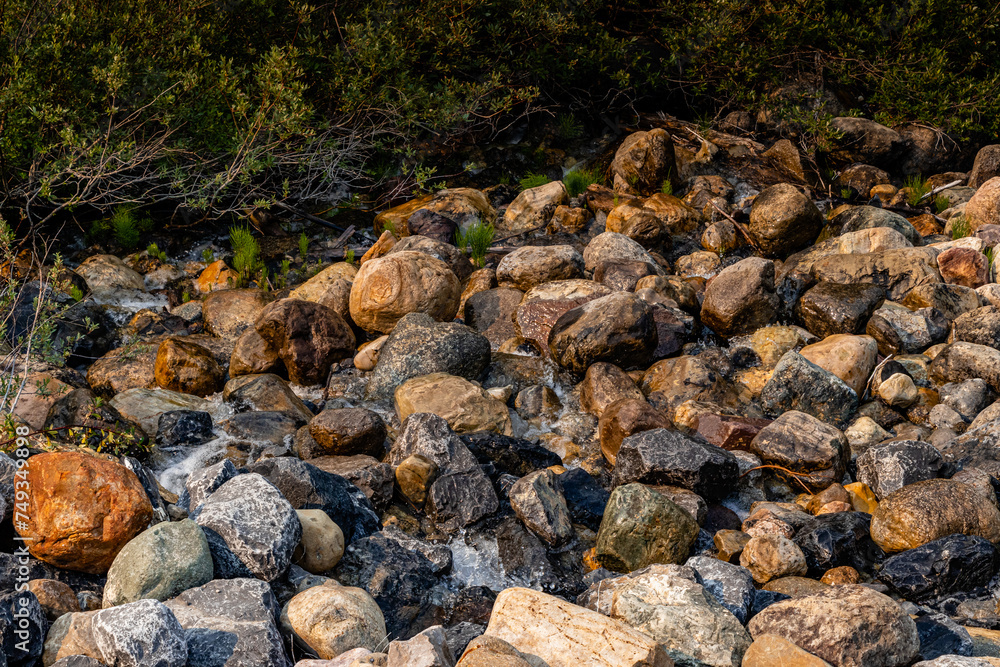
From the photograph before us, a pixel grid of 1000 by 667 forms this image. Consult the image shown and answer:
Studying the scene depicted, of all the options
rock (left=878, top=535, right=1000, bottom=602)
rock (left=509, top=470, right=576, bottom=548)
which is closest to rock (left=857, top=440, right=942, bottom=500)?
rock (left=878, top=535, right=1000, bottom=602)

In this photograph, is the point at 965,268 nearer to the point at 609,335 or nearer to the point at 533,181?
the point at 609,335

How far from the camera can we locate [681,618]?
4234 millimetres

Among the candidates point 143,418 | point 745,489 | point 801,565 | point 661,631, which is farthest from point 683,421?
point 143,418

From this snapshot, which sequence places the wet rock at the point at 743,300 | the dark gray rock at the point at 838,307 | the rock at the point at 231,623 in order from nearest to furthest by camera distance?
the rock at the point at 231,623 < the dark gray rock at the point at 838,307 < the wet rock at the point at 743,300

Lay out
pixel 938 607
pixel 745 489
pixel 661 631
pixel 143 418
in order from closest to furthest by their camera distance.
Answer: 1. pixel 661 631
2. pixel 938 607
3. pixel 745 489
4. pixel 143 418

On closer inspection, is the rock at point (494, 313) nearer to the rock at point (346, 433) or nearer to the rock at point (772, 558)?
the rock at point (346, 433)

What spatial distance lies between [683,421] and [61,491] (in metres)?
5.07

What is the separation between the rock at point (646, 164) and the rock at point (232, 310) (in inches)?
227

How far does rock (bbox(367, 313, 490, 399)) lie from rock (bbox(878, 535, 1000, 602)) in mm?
4137

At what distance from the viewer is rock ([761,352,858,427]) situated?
23.1ft

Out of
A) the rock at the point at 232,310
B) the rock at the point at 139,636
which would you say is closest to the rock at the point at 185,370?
the rock at the point at 232,310

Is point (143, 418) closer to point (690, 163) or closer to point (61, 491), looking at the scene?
point (61, 491)

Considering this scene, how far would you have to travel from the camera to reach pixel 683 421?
23.1 feet

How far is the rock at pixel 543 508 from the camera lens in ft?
18.4
